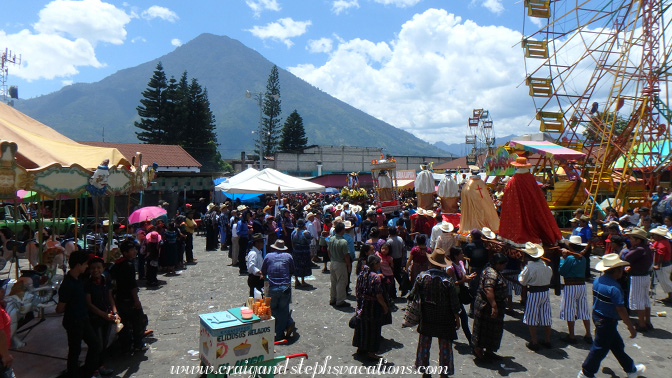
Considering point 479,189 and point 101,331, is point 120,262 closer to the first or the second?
point 101,331

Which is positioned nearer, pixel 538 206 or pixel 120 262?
pixel 120 262

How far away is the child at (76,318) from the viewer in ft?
14.5

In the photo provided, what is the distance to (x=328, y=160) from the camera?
4934cm

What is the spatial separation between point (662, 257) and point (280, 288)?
653 centimetres

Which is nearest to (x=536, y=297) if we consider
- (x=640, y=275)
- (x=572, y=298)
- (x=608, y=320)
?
(x=572, y=298)

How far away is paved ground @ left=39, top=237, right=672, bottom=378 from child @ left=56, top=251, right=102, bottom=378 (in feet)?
1.71

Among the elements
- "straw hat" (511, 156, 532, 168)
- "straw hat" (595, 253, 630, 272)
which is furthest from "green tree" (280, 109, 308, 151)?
"straw hat" (595, 253, 630, 272)

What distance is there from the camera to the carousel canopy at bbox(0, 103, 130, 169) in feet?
17.3

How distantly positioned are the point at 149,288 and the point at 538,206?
8188 mm

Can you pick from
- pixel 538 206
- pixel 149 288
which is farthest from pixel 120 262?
pixel 538 206

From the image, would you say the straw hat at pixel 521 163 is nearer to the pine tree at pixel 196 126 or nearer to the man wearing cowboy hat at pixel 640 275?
the man wearing cowboy hat at pixel 640 275

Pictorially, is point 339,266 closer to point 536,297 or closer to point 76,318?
point 536,297

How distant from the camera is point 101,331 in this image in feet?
16.3

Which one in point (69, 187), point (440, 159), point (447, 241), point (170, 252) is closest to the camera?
point (69, 187)
